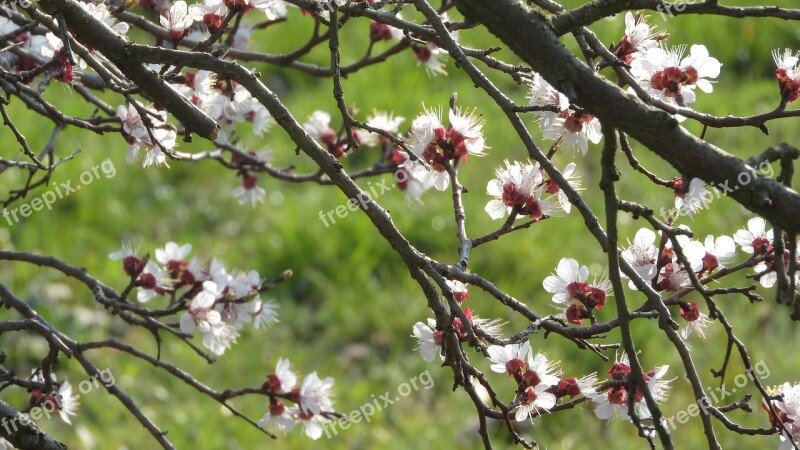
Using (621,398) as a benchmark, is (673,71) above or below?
above

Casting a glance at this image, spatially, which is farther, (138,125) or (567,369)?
(567,369)

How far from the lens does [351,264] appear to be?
13.9 ft

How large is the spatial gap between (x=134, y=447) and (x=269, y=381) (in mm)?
1235

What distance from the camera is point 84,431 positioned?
136 inches

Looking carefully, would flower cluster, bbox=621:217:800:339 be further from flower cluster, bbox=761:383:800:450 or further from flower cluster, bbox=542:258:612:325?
flower cluster, bbox=761:383:800:450

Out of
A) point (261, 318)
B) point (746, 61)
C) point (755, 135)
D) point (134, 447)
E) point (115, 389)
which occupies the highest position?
point (746, 61)

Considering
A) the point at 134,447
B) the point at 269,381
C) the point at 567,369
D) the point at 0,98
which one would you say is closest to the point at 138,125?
the point at 0,98

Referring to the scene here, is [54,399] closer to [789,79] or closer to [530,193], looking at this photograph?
[530,193]

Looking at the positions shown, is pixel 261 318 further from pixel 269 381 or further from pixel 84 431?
pixel 84 431

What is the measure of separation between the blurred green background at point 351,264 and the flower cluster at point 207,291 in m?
1.15

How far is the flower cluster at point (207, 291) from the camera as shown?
Result: 7.54 ft

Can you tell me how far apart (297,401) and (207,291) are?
36cm

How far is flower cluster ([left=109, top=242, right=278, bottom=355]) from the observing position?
2299 mm

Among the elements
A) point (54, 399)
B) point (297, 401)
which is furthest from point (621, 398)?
point (54, 399)
